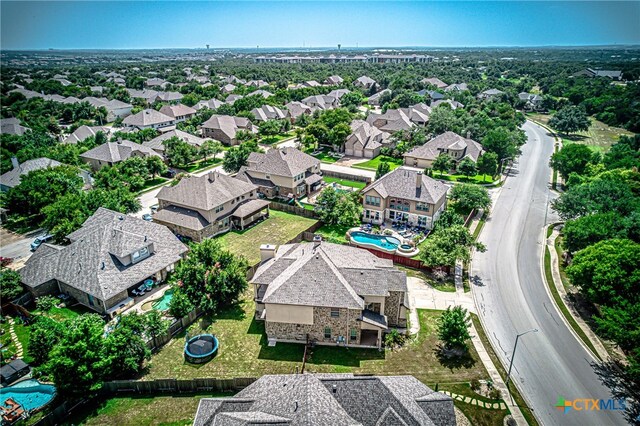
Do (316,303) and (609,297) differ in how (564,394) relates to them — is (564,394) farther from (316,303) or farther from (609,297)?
(316,303)

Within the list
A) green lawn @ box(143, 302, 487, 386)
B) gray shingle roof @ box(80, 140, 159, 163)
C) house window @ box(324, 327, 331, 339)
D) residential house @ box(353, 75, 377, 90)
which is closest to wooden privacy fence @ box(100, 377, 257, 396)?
green lawn @ box(143, 302, 487, 386)

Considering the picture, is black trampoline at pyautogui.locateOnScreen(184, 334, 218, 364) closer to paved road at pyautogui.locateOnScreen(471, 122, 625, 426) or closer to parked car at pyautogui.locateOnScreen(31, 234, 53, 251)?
paved road at pyautogui.locateOnScreen(471, 122, 625, 426)

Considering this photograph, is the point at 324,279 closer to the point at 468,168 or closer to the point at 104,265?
the point at 104,265

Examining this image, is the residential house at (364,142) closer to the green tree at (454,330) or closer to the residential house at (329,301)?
the residential house at (329,301)

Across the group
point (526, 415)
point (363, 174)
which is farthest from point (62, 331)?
point (363, 174)

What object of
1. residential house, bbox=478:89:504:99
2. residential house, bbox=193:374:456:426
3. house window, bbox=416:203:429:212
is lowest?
house window, bbox=416:203:429:212

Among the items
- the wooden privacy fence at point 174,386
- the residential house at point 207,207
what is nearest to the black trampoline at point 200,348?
the wooden privacy fence at point 174,386

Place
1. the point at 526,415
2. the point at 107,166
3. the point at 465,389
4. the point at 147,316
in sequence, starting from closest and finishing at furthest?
the point at 526,415 < the point at 465,389 < the point at 147,316 < the point at 107,166

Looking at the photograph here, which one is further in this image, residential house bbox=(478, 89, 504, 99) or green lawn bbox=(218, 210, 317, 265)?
residential house bbox=(478, 89, 504, 99)

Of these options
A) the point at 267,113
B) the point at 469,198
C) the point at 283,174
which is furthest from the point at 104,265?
the point at 267,113
